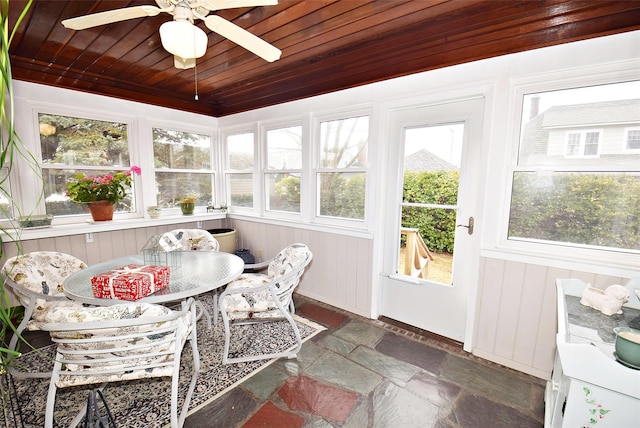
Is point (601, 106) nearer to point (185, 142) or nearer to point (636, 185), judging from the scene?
point (636, 185)

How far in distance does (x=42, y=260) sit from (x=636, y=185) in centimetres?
411

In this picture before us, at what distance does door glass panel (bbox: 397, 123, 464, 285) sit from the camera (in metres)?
2.53

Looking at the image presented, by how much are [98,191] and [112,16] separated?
199 cm

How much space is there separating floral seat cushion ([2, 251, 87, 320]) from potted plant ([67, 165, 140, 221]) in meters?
0.74

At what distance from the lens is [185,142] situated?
3992 mm

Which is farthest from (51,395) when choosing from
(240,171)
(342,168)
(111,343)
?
(240,171)

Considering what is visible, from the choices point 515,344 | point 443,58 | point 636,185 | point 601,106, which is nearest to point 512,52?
point 443,58

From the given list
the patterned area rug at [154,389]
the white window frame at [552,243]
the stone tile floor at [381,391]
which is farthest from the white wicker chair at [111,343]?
the white window frame at [552,243]

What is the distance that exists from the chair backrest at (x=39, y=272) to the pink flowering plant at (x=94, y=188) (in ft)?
2.42

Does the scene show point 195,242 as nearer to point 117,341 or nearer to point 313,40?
point 117,341

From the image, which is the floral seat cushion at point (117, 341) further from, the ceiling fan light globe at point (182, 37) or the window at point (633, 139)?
the window at point (633, 139)

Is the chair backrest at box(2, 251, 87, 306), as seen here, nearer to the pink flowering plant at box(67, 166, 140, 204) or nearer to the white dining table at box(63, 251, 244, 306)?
the white dining table at box(63, 251, 244, 306)

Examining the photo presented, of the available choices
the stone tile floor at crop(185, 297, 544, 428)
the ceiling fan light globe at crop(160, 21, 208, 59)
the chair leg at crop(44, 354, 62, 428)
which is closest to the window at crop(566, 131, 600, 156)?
the stone tile floor at crop(185, 297, 544, 428)

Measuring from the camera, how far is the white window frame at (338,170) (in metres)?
2.88
